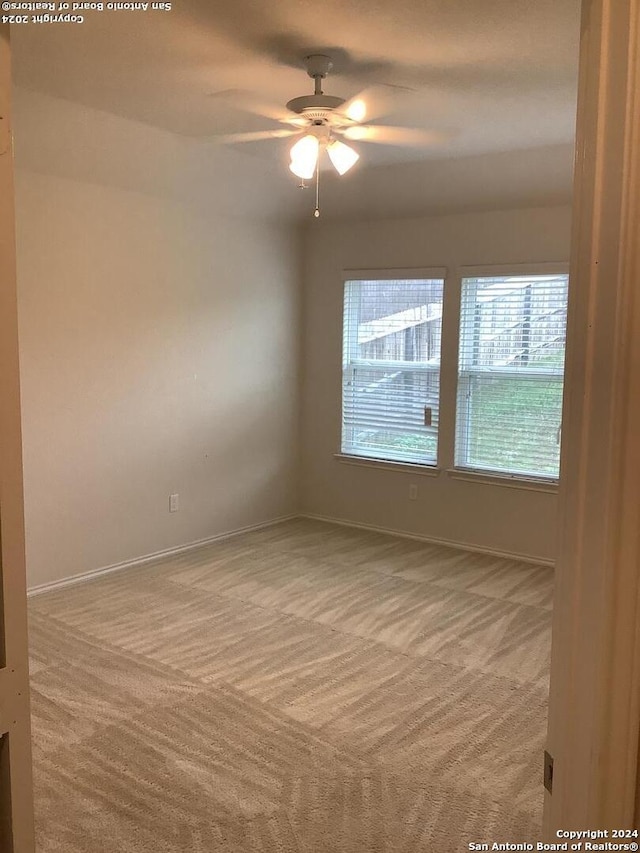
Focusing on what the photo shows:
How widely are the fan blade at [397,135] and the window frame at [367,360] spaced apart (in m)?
1.23

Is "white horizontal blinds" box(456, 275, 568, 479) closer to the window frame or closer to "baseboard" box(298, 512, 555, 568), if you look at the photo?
the window frame

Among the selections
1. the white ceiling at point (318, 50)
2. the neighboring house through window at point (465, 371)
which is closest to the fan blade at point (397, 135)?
the white ceiling at point (318, 50)

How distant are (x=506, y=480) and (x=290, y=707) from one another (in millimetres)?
2702

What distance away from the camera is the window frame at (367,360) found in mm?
5549

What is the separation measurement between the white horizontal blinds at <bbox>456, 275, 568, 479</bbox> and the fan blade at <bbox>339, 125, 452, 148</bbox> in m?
1.25

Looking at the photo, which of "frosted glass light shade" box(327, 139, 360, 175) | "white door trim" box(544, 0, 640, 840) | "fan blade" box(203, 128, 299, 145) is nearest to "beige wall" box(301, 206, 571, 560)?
"fan blade" box(203, 128, 299, 145)

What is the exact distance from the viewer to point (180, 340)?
526 cm

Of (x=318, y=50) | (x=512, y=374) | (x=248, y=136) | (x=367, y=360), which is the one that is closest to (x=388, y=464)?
(x=367, y=360)

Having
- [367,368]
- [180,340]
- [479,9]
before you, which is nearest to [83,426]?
[180,340]

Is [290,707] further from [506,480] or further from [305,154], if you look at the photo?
[506,480]

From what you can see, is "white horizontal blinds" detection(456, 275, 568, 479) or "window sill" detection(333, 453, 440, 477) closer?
"white horizontal blinds" detection(456, 275, 568, 479)

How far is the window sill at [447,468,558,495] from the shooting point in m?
5.15

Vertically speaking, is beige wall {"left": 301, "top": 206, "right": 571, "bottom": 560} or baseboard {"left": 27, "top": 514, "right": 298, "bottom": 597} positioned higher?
beige wall {"left": 301, "top": 206, "right": 571, "bottom": 560}

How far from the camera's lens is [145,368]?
16.5 feet
